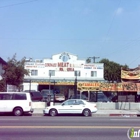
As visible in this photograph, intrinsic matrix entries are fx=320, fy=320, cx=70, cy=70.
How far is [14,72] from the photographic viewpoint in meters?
35.2

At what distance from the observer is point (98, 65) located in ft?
201

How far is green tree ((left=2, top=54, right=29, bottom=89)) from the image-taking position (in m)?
35.0

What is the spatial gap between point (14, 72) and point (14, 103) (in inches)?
442

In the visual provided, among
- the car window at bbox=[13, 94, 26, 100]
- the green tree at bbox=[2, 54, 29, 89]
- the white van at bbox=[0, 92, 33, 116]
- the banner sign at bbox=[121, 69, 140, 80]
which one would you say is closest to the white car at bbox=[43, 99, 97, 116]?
the white van at bbox=[0, 92, 33, 116]

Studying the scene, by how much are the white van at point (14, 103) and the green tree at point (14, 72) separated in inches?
401

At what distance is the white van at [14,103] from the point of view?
24250 mm

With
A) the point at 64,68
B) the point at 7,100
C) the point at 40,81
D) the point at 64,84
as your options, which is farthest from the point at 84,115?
the point at 64,68

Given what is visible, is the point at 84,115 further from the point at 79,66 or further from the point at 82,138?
the point at 79,66

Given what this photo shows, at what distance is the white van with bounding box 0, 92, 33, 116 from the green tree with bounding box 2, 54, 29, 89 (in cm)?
1018

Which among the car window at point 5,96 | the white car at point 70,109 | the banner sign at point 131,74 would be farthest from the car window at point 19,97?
the banner sign at point 131,74

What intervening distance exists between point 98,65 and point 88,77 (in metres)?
3.23

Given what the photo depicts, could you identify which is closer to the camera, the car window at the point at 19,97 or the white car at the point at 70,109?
the white car at the point at 70,109

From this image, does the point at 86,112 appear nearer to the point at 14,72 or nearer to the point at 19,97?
the point at 19,97

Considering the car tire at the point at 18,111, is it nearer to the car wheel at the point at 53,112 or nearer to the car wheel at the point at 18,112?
the car wheel at the point at 18,112
